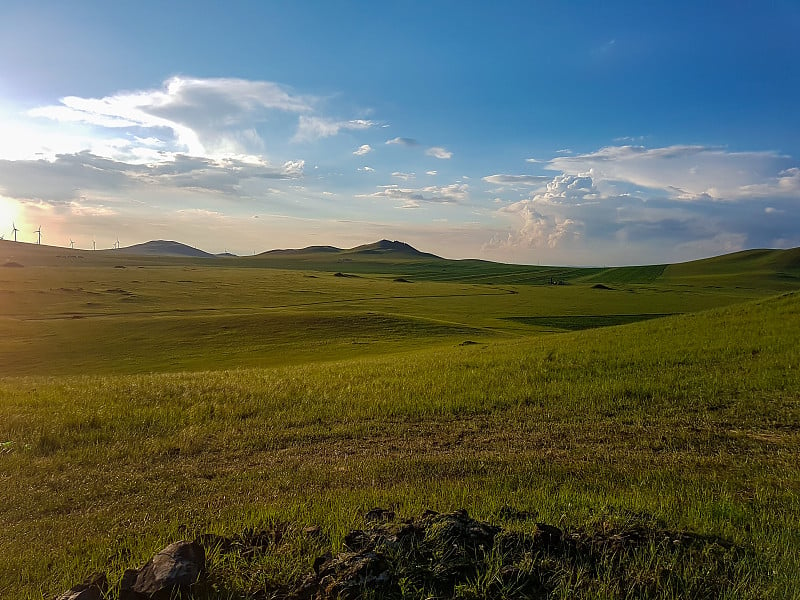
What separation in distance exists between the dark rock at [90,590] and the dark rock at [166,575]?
185mm

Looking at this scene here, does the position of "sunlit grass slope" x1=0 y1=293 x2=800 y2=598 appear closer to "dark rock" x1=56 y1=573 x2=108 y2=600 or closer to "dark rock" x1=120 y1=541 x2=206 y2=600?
"dark rock" x1=56 y1=573 x2=108 y2=600

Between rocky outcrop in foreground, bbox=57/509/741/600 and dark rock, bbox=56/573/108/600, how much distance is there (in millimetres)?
10

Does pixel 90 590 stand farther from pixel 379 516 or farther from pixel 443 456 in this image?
pixel 443 456

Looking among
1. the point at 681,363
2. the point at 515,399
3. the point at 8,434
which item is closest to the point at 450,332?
the point at 681,363

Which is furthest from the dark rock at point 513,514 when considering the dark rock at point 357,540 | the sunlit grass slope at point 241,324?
the sunlit grass slope at point 241,324

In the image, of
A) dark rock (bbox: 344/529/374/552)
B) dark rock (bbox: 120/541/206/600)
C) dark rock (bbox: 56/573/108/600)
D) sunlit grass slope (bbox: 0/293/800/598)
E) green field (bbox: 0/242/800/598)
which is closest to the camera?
dark rock (bbox: 56/573/108/600)

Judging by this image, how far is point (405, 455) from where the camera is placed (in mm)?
10438

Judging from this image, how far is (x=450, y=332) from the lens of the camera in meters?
54.6

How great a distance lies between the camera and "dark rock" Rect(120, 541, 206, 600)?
484cm

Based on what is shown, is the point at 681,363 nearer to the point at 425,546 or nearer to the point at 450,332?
the point at 425,546

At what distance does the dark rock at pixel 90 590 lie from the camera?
471cm

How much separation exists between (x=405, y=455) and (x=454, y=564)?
206 inches

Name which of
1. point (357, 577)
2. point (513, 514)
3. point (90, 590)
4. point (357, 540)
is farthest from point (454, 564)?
point (90, 590)

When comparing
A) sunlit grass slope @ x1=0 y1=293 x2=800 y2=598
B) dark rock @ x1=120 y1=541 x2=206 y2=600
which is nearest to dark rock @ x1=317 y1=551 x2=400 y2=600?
sunlit grass slope @ x1=0 y1=293 x2=800 y2=598
